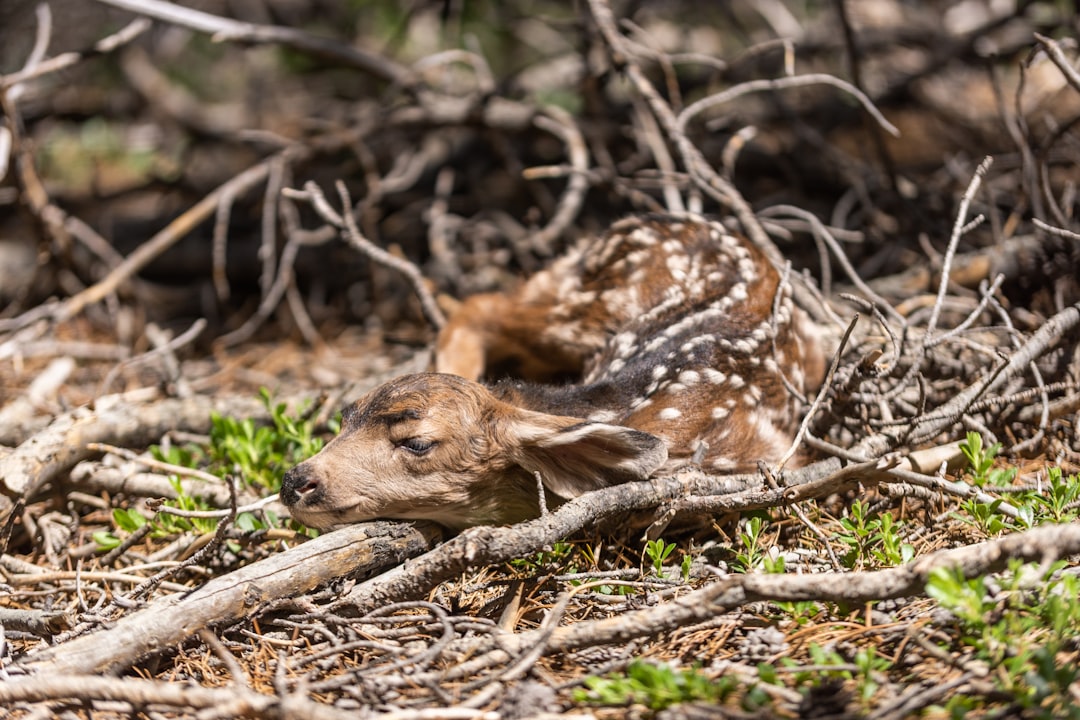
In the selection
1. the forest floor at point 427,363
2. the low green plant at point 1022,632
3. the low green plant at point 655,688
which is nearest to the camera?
the low green plant at point 1022,632

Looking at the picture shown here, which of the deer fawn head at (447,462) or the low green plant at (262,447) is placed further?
the low green plant at (262,447)

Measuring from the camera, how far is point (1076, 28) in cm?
487

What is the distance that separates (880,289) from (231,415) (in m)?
3.17

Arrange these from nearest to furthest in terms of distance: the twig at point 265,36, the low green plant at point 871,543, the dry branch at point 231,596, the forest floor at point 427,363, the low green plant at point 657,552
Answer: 1. the forest floor at point 427,363
2. the dry branch at point 231,596
3. the low green plant at point 871,543
4. the low green plant at point 657,552
5. the twig at point 265,36

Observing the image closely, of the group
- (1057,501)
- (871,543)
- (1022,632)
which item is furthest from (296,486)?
(1057,501)

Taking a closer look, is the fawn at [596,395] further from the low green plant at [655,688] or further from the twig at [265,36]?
the twig at [265,36]

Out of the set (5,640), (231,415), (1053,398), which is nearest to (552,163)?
(231,415)

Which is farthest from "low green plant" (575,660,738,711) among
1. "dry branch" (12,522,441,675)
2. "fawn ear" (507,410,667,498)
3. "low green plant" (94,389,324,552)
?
"low green plant" (94,389,324,552)

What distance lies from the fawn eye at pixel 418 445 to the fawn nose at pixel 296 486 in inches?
12.2

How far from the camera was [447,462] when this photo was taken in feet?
9.95

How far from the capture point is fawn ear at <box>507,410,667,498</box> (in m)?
2.81

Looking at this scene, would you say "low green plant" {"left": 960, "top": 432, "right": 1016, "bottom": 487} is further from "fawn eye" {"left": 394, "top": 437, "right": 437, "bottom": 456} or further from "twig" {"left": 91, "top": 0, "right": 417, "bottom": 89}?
"twig" {"left": 91, "top": 0, "right": 417, "bottom": 89}

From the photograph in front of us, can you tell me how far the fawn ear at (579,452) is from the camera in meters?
2.81

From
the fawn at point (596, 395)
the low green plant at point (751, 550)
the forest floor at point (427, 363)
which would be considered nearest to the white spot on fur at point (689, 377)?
the fawn at point (596, 395)
